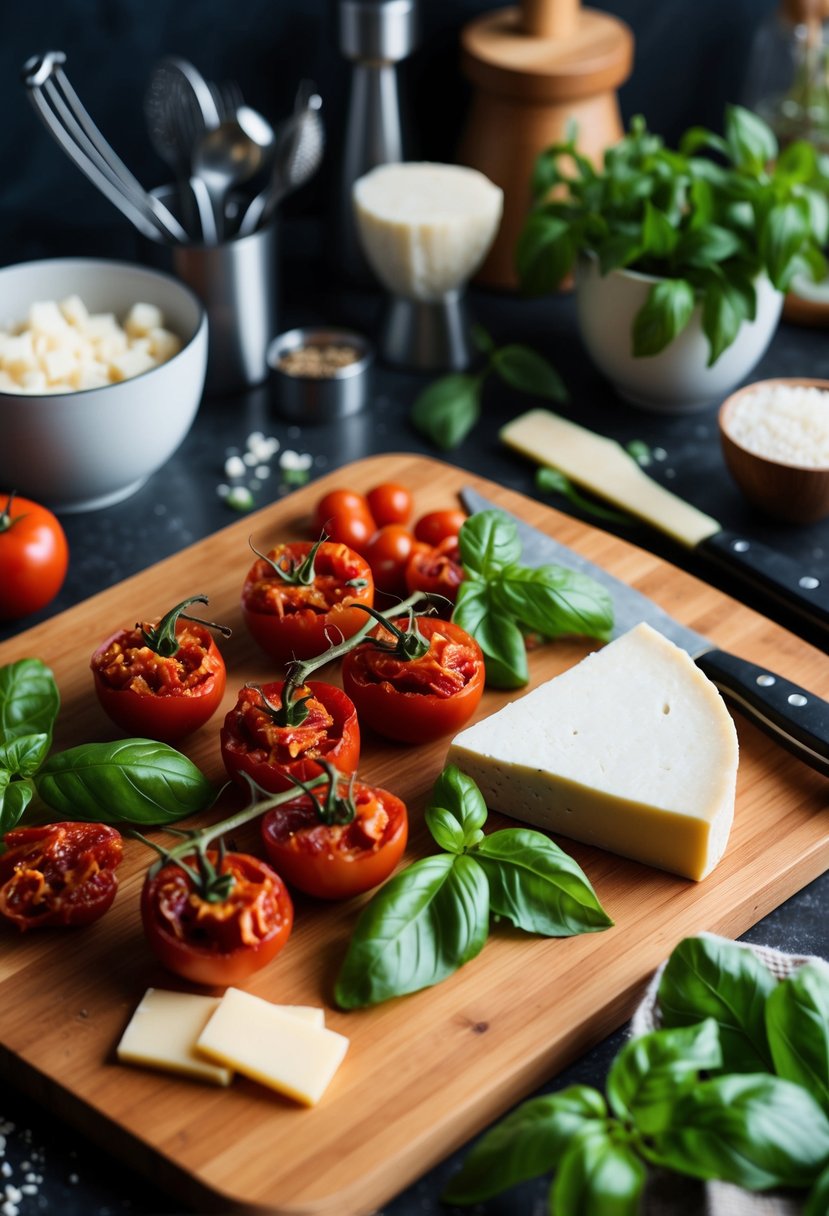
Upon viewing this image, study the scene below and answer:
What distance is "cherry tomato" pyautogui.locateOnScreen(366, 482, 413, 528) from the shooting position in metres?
2.27

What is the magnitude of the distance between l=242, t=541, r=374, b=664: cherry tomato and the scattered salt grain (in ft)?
2.36

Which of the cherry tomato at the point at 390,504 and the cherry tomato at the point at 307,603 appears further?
the cherry tomato at the point at 390,504

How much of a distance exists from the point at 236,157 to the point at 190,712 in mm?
1289

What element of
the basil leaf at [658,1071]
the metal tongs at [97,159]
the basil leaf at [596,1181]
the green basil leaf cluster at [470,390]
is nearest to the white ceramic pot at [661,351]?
the green basil leaf cluster at [470,390]

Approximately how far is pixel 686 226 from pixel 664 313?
0.21 m

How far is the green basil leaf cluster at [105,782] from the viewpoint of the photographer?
1.73 meters

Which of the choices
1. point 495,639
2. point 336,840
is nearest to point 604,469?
point 495,639

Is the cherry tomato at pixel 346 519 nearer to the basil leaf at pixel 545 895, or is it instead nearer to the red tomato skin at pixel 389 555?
the red tomato skin at pixel 389 555

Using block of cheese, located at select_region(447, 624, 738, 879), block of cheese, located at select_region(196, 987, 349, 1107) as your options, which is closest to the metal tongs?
block of cheese, located at select_region(447, 624, 738, 879)

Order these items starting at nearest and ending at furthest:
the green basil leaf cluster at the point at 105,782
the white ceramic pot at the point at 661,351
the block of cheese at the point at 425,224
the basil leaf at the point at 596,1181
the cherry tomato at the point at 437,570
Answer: the basil leaf at the point at 596,1181 < the green basil leaf cluster at the point at 105,782 < the cherry tomato at the point at 437,570 < the white ceramic pot at the point at 661,351 < the block of cheese at the point at 425,224

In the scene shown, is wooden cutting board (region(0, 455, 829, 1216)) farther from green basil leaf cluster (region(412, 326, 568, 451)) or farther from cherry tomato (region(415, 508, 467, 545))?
green basil leaf cluster (region(412, 326, 568, 451))

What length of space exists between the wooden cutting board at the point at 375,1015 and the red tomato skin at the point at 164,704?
0.06 m

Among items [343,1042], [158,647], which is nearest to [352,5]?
[158,647]

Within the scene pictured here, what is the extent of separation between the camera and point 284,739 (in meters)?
1.71
